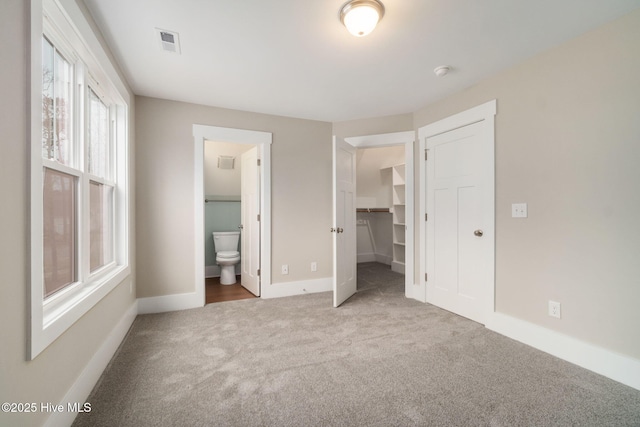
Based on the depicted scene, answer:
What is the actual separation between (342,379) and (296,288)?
198 cm

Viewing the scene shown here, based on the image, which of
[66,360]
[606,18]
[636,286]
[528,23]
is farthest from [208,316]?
[606,18]

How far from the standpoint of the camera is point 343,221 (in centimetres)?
351

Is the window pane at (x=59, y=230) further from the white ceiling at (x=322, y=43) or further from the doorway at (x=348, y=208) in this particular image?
the doorway at (x=348, y=208)

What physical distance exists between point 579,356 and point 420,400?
135 cm

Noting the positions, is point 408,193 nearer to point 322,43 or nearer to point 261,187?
point 261,187

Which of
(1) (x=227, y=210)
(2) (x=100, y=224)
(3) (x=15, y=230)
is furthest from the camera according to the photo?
(1) (x=227, y=210)

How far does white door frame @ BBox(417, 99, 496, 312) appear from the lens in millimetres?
2629

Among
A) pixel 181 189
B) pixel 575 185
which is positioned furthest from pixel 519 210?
pixel 181 189

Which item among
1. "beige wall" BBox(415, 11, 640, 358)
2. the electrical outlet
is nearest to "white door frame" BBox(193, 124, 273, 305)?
"beige wall" BBox(415, 11, 640, 358)

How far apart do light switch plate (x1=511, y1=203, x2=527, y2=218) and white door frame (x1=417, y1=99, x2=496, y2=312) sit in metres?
0.18

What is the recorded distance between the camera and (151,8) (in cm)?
177

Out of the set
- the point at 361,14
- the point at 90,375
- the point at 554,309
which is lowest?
the point at 90,375

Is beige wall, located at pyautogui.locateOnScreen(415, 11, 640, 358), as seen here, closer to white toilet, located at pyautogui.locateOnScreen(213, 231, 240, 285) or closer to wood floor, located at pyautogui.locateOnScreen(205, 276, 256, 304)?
wood floor, located at pyautogui.locateOnScreen(205, 276, 256, 304)

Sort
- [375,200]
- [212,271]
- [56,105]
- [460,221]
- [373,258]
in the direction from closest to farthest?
[56,105] → [460,221] → [212,271] → [375,200] → [373,258]
